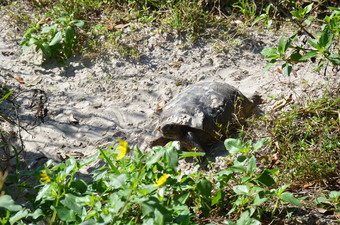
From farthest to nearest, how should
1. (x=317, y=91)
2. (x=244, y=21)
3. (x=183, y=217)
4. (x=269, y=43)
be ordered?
(x=244, y=21)
(x=269, y=43)
(x=317, y=91)
(x=183, y=217)

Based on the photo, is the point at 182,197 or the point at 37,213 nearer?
the point at 37,213

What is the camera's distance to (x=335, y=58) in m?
3.05

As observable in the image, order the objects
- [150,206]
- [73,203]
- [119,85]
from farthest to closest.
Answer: [119,85]
[73,203]
[150,206]

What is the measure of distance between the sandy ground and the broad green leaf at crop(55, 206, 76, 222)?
4.97 ft

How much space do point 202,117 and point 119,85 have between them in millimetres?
1327

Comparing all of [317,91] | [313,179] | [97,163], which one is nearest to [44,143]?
[97,163]

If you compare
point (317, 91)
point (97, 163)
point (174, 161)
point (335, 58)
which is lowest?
point (97, 163)

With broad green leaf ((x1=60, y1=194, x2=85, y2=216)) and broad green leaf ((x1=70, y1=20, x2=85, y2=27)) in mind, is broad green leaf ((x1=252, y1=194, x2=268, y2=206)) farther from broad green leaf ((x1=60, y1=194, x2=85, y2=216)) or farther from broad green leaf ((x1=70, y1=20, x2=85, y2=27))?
broad green leaf ((x1=70, y1=20, x2=85, y2=27))

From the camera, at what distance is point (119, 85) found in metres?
5.00

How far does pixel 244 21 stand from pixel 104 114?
243 centimetres

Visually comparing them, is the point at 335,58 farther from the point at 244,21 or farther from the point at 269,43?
the point at 244,21

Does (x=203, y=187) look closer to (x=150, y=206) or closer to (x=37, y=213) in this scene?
(x=150, y=206)

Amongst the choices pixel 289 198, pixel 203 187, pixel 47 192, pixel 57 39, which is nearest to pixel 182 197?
pixel 203 187

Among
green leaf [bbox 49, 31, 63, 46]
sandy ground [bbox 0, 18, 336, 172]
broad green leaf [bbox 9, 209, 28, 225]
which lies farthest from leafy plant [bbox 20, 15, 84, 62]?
broad green leaf [bbox 9, 209, 28, 225]
